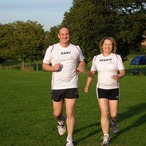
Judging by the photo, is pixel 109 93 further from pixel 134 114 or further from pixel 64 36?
pixel 134 114

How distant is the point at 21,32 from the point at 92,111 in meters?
61.9

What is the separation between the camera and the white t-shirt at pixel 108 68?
797cm

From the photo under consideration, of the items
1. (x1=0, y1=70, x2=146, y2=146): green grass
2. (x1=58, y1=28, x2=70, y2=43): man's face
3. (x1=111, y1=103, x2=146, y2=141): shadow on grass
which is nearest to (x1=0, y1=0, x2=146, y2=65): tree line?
(x1=0, y1=70, x2=146, y2=146): green grass

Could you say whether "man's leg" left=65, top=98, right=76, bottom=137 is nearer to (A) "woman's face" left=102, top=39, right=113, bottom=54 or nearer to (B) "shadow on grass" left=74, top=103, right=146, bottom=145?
(B) "shadow on grass" left=74, top=103, right=146, bottom=145

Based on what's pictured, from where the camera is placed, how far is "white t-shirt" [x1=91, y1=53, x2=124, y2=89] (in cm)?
797

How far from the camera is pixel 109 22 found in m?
44.0

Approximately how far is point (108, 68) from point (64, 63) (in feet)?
3.25

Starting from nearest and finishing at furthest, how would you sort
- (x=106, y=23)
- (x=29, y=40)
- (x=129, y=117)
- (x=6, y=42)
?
(x=129, y=117)
(x=106, y=23)
(x=29, y=40)
(x=6, y=42)

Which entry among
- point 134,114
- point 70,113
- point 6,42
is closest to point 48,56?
point 70,113

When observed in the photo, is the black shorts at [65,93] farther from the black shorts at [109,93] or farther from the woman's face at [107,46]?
the woman's face at [107,46]

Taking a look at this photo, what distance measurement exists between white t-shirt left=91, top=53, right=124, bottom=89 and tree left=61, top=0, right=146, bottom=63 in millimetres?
35068

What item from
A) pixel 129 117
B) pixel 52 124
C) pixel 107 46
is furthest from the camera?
pixel 129 117

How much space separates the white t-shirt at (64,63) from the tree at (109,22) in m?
35.5

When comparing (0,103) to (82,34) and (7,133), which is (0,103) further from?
(82,34)
